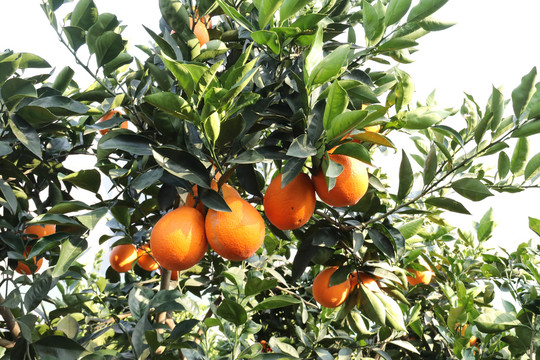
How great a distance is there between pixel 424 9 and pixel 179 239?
36.6 inches

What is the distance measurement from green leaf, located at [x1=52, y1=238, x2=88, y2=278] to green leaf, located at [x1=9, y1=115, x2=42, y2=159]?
11.2 inches

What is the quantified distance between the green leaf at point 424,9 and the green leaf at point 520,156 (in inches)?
26.1

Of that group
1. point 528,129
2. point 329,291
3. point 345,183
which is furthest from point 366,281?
point 528,129

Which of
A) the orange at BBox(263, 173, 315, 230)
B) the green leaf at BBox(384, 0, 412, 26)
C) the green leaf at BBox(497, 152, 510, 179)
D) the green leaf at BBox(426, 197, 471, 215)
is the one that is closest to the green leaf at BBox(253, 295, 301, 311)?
the orange at BBox(263, 173, 315, 230)

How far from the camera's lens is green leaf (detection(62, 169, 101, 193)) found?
1.28 metres

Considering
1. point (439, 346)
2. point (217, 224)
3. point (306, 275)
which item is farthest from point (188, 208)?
point (439, 346)

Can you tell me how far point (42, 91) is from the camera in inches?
61.1

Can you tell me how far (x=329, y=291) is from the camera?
1.57 metres

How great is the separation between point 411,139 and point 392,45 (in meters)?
0.80

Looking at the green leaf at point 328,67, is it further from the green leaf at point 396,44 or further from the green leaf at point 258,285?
the green leaf at point 258,285

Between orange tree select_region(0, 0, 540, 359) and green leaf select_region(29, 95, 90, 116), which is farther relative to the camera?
green leaf select_region(29, 95, 90, 116)

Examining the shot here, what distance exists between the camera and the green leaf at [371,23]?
1.24 meters

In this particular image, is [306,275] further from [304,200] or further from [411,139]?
[304,200]

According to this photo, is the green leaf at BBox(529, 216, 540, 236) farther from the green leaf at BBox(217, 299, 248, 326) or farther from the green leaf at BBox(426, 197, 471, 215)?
the green leaf at BBox(217, 299, 248, 326)
